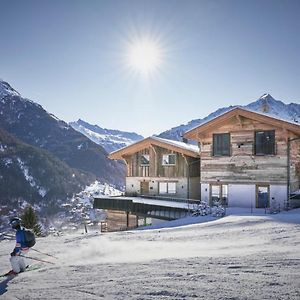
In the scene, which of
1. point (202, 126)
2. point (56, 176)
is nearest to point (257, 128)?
point (202, 126)

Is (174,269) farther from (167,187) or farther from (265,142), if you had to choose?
(167,187)

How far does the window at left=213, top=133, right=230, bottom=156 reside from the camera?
76.1 ft

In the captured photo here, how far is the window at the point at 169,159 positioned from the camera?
90.7 feet

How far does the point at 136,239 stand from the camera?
488 inches

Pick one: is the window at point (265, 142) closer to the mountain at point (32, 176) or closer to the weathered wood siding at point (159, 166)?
the weathered wood siding at point (159, 166)

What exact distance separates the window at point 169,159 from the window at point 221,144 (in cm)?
482

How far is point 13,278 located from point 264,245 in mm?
6864

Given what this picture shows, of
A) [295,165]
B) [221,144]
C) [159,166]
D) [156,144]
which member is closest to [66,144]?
[159,166]

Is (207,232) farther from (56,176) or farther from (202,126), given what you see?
(56,176)

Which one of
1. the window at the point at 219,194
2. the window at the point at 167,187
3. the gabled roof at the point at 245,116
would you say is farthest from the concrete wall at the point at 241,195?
the window at the point at 167,187

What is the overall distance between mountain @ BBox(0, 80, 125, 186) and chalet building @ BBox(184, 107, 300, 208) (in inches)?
5307

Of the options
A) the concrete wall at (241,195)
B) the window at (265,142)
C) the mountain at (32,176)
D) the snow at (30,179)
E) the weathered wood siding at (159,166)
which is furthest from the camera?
the snow at (30,179)

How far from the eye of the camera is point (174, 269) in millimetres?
6984

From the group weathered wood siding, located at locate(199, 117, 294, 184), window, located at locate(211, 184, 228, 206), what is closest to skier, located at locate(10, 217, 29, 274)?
window, located at locate(211, 184, 228, 206)
